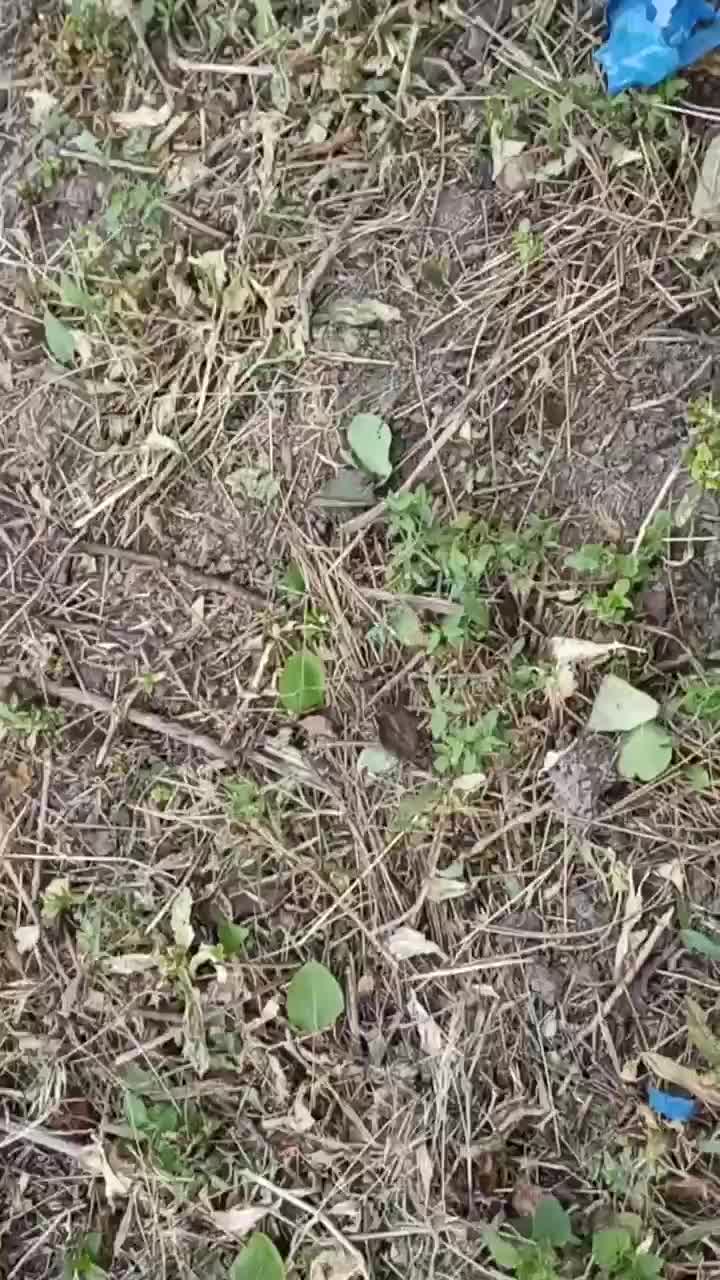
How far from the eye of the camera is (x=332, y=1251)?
143 centimetres

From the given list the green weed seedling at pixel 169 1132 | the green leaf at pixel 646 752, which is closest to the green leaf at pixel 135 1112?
the green weed seedling at pixel 169 1132

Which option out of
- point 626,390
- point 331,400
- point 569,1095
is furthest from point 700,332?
point 569,1095

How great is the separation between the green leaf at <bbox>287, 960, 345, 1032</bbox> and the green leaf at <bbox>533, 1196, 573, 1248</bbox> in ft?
0.99

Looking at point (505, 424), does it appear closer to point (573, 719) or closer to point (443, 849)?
point (573, 719)

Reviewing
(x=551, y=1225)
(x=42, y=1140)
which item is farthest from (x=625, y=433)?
(x=42, y=1140)

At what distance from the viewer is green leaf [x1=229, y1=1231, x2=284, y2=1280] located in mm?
1436

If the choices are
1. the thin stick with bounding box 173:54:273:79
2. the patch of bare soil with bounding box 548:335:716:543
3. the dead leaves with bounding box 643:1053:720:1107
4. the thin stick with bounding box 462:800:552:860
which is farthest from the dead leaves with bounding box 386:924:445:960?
the thin stick with bounding box 173:54:273:79

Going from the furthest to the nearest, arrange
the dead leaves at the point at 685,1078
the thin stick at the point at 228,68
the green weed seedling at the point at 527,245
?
1. the thin stick at the point at 228,68
2. the green weed seedling at the point at 527,245
3. the dead leaves at the point at 685,1078

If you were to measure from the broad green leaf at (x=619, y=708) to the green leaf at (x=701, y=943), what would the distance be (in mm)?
228

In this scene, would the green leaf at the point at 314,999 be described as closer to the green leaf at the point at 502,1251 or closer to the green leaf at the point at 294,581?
the green leaf at the point at 502,1251

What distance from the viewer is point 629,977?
1382 millimetres

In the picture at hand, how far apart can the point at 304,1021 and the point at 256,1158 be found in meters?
0.17

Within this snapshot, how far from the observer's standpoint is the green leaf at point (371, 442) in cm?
147

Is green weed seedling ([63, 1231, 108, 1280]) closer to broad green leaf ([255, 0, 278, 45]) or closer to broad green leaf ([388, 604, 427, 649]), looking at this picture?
broad green leaf ([388, 604, 427, 649])
